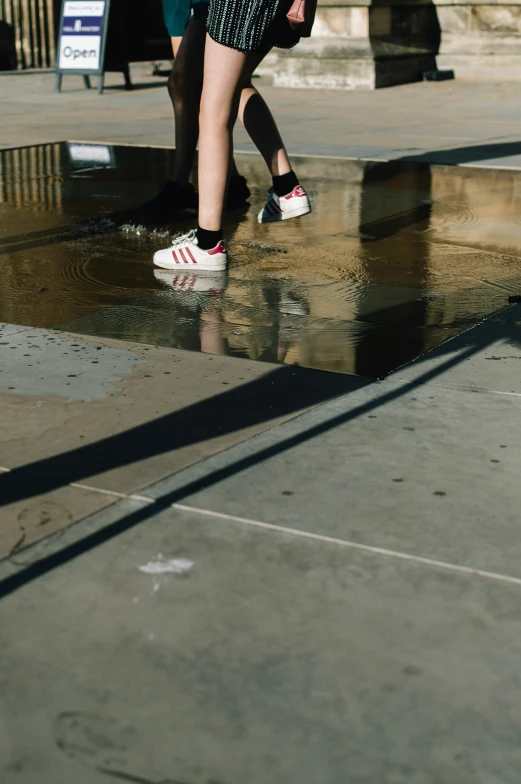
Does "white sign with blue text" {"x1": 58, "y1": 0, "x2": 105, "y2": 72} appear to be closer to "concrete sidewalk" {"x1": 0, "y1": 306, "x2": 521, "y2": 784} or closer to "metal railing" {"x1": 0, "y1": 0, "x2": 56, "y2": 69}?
"metal railing" {"x1": 0, "y1": 0, "x2": 56, "y2": 69}

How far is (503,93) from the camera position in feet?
43.2

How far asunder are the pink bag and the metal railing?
50.8 ft

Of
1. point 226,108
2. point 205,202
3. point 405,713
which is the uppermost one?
point 226,108

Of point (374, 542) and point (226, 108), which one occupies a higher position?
point (226, 108)

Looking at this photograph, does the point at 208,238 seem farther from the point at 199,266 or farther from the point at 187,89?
the point at 187,89

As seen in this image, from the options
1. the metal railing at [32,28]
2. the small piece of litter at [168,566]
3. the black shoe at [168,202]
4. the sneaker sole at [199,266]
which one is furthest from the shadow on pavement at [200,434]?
the metal railing at [32,28]

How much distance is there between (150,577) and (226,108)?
2848 millimetres

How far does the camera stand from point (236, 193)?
20.6 feet

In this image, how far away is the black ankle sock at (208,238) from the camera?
478 cm

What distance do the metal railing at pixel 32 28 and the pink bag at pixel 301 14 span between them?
15494 millimetres

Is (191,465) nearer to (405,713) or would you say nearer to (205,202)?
(405,713)

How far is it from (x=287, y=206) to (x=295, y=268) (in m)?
0.62

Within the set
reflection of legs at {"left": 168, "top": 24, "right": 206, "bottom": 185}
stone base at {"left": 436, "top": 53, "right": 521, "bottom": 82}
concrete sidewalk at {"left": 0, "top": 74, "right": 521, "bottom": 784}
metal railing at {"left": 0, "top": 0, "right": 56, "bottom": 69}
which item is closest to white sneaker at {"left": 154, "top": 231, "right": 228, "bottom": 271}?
concrete sidewalk at {"left": 0, "top": 74, "right": 521, "bottom": 784}

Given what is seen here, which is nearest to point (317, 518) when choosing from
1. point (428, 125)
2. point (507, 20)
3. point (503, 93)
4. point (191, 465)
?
point (191, 465)
